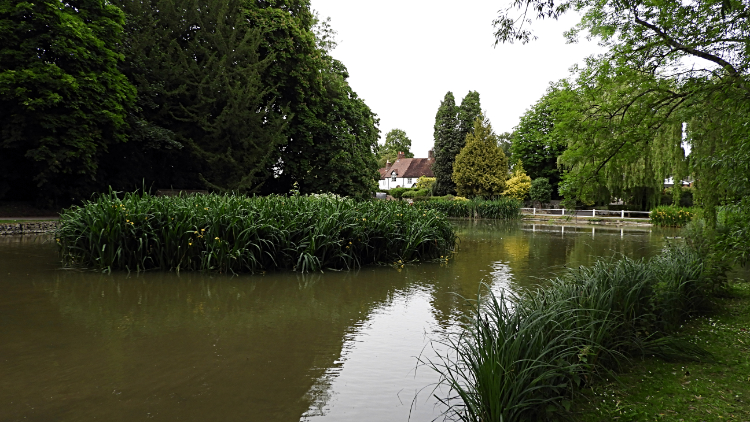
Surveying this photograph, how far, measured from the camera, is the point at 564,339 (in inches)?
137

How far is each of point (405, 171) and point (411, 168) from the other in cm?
116

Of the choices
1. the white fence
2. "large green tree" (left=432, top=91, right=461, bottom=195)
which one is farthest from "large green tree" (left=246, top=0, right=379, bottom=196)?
"large green tree" (left=432, top=91, right=461, bottom=195)

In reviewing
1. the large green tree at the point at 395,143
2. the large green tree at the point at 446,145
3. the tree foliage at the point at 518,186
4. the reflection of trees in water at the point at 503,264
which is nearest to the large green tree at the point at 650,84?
the reflection of trees in water at the point at 503,264

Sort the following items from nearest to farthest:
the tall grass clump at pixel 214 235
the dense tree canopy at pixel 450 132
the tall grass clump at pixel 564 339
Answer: the tall grass clump at pixel 564 339 → the tall grass clump at pixel 214 235 → the dense tree canopy at pixel 450 132

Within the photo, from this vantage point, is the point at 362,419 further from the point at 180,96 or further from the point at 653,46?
the point at 180,96

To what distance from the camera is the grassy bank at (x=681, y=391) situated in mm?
3377

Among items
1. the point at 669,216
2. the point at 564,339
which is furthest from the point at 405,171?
the point at 564,339

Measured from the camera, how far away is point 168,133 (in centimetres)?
2333

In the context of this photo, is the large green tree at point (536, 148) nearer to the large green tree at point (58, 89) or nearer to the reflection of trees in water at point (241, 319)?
the large green tree at point (58, 89)

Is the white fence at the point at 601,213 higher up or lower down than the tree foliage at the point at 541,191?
lower down

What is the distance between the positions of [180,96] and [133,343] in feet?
71.7

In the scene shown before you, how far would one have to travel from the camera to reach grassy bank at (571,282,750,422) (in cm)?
338

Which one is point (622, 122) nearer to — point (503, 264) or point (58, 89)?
point (503, 264)

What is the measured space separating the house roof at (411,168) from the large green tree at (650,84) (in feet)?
226
